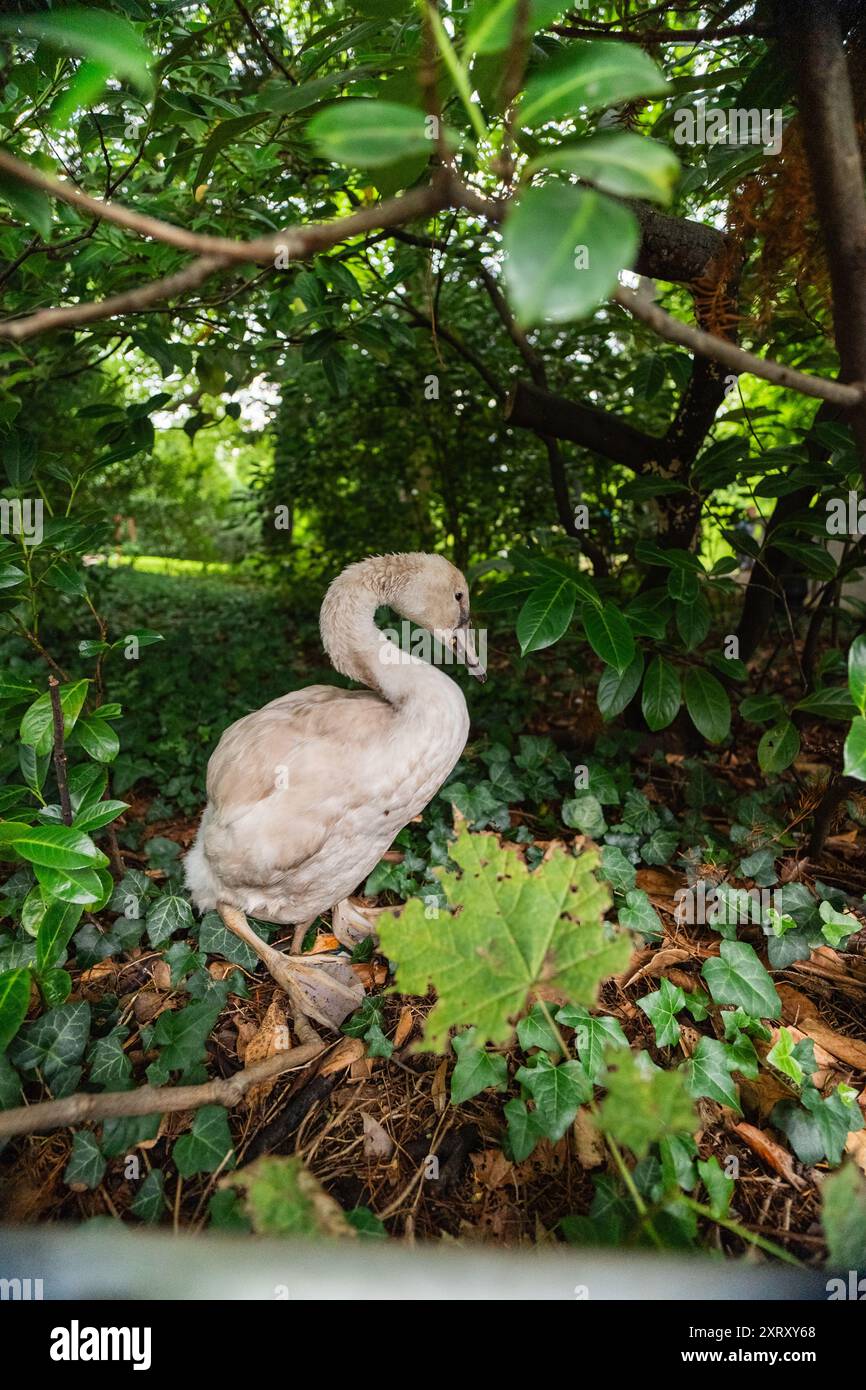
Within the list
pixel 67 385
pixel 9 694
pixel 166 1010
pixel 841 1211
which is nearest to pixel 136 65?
pixel 9 694

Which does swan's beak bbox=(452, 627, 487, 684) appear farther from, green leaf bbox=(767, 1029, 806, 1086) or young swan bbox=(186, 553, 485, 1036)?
green leaf bbox=(767, 1029, 806, 1086)

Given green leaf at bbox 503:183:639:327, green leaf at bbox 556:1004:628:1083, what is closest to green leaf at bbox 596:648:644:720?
green leaf at bbox 556:1004:628:1083

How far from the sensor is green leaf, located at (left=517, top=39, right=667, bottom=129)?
633 millimetres

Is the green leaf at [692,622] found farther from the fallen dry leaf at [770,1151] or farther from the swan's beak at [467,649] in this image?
the fallen dry leaf at [770,1151]

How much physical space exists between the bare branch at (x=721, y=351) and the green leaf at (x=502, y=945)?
715mm

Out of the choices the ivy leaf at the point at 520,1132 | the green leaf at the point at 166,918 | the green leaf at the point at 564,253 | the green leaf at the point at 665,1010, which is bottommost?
the ivy leaf at the point at 520,1132

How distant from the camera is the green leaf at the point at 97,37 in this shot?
69 centimetres

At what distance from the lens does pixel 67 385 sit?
420 centimetres

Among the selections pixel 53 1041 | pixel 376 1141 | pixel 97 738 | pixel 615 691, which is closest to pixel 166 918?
pixel 53 1041

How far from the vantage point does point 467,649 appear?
1.90 m

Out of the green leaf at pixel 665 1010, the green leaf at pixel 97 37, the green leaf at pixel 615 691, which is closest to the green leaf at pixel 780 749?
the green leaf at pixel 615 691

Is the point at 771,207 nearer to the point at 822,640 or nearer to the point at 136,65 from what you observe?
the point at 136,65

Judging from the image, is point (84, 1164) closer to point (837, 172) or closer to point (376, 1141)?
point (376, 1141)

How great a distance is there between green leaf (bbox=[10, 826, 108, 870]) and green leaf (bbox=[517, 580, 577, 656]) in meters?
0.91
